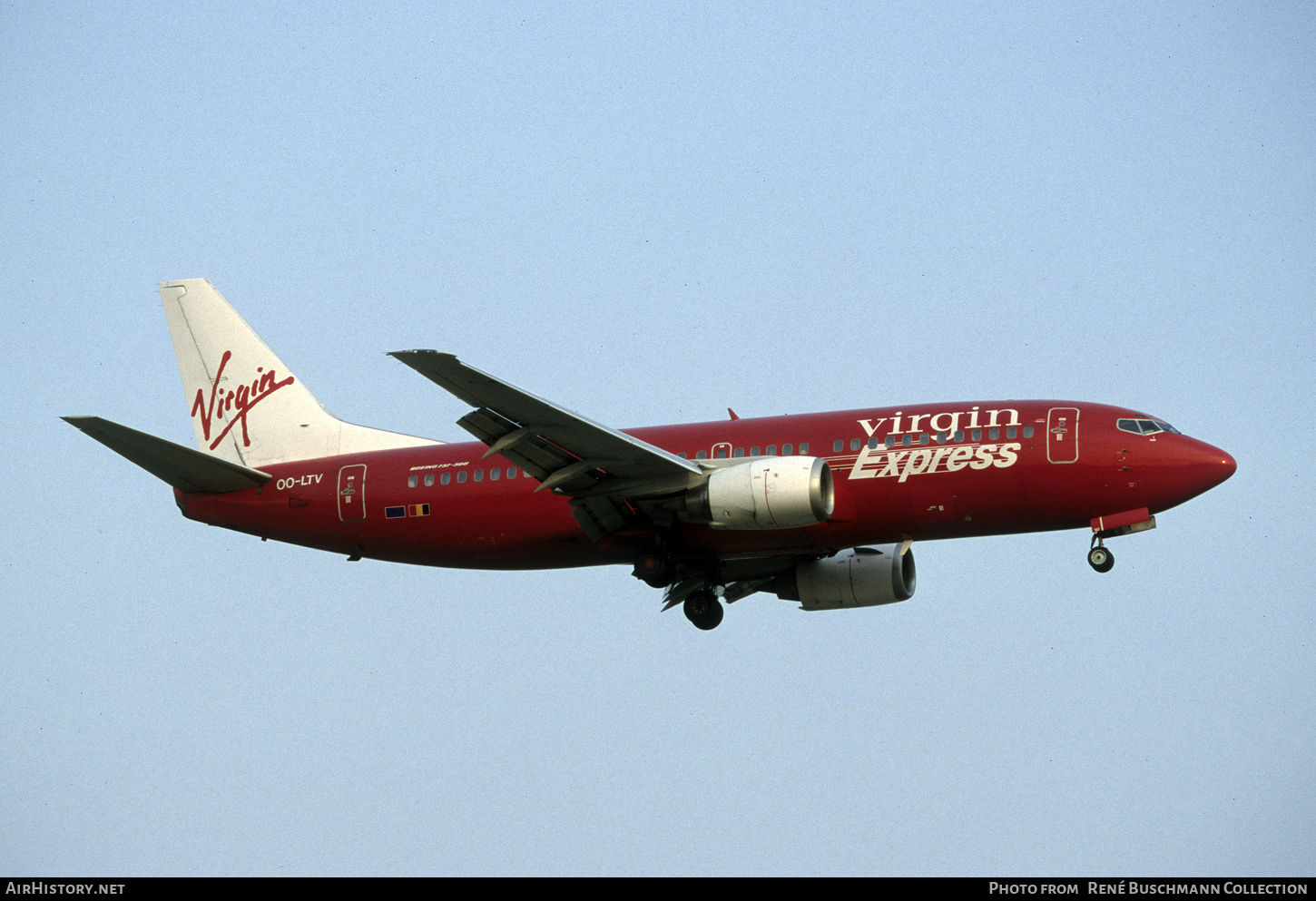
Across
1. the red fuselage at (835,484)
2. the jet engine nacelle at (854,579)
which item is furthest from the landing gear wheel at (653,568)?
the jet engine nacelle at (854,579)

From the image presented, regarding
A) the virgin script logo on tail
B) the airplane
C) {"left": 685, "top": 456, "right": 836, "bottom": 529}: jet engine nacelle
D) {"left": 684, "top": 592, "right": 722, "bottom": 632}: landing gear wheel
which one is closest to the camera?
{"left": 685, "top": 456, "right": 836, "bottom": 529}: jet engine nacelle

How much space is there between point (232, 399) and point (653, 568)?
1370cm

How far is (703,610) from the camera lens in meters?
40.4

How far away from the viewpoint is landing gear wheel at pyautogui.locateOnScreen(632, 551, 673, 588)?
37.5 metres

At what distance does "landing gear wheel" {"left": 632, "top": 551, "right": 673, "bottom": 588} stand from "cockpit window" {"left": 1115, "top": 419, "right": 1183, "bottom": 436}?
10.7 metres

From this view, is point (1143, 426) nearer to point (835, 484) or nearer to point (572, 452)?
point (835, 484)

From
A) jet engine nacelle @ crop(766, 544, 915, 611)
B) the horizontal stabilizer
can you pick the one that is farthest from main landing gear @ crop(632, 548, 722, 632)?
the horizontal stabilizer

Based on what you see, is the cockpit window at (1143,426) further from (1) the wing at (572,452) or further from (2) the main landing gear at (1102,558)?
(1) the wing at (572,452)

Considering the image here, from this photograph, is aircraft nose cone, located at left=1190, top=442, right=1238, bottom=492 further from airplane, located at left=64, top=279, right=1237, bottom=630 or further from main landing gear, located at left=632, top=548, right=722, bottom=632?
main landing gear, located at left=632, top=548, right=722, bottom=632

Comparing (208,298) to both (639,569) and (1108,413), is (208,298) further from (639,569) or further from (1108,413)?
(1108,413)

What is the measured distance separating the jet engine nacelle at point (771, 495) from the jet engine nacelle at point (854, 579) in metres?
5.27

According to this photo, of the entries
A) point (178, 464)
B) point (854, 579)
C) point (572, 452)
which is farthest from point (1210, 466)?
point (178, 464)

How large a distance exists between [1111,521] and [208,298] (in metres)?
25.3

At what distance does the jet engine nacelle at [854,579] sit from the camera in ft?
132
